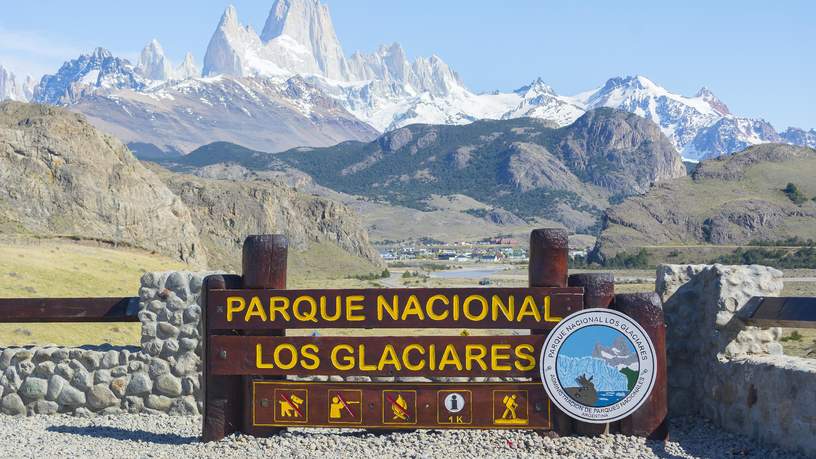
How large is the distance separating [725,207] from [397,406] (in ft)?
476

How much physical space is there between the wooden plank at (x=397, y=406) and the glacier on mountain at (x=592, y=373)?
29 cm

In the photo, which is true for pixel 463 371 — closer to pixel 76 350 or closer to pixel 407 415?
pixel 407 415

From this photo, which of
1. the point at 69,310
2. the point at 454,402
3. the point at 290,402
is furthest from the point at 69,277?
the point at 454,402

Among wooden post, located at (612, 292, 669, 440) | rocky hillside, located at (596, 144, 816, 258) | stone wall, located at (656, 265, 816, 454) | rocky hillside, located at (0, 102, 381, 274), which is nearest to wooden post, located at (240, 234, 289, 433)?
wooden post, located at (612, 292, 669, 440)

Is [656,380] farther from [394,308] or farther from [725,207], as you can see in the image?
[725,207]

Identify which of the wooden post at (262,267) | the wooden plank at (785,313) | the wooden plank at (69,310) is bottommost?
the wooden plank at (69,310)

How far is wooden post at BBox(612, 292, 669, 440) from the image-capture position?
399 inches

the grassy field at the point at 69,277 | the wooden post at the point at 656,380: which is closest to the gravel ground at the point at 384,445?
the wooden post at the point at 656,380

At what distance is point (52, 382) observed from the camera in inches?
485

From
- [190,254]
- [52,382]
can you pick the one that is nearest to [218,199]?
[190,254]

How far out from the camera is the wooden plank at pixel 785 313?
9.62 m

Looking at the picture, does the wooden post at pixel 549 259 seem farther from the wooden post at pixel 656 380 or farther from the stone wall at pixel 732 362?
the stone wall at pixel 732 362

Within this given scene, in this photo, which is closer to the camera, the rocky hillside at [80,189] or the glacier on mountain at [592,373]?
the glacier on mountain at [592,373]

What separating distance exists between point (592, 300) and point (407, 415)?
2199 millimetres
